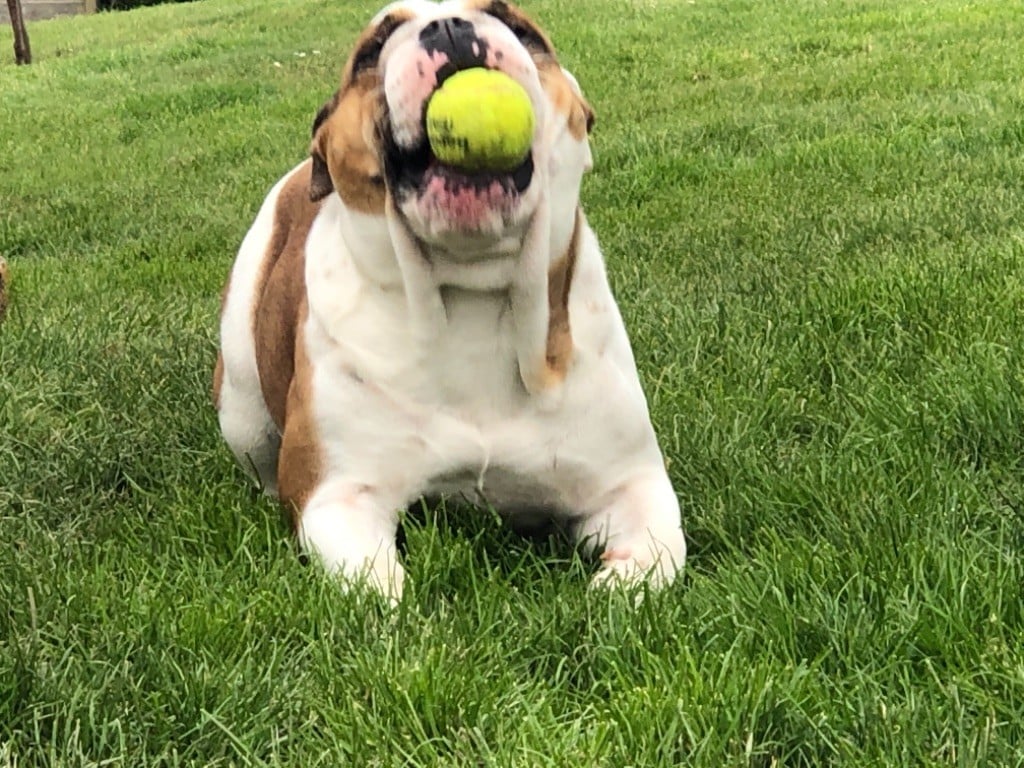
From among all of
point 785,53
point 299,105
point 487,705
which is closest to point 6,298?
point 487,705

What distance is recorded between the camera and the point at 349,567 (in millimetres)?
2209

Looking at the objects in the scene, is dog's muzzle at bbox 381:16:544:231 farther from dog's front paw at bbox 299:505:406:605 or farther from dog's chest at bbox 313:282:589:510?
dog's front paw at bbox 299:505:406:605

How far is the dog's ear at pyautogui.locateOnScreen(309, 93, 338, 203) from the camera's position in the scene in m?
2.38

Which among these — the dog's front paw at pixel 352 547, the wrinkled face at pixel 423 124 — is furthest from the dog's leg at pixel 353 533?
the wrinkled face at pixel 423 124

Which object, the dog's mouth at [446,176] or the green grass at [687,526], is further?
the dog's mouth at [446,176]

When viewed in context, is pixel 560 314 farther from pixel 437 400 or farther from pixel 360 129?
pixel 360 129

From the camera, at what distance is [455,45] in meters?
2.06

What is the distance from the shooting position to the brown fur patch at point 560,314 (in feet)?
7.57

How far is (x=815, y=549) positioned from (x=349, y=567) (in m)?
0.78

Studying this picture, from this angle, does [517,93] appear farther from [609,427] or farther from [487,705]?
[487,705]

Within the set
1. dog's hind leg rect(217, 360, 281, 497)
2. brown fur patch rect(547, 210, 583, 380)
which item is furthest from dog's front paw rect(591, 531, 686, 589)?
dog's hind leg rect(217, 360, 281, 497)

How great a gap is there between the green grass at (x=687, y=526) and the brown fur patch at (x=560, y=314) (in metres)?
0.34

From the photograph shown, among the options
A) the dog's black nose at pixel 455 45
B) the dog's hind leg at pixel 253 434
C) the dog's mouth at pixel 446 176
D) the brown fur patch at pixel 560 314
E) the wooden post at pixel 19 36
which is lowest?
the wooden post at pixel 19 36

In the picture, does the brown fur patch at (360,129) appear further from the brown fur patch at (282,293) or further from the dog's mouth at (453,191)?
the brown fur patch at (282,293)
